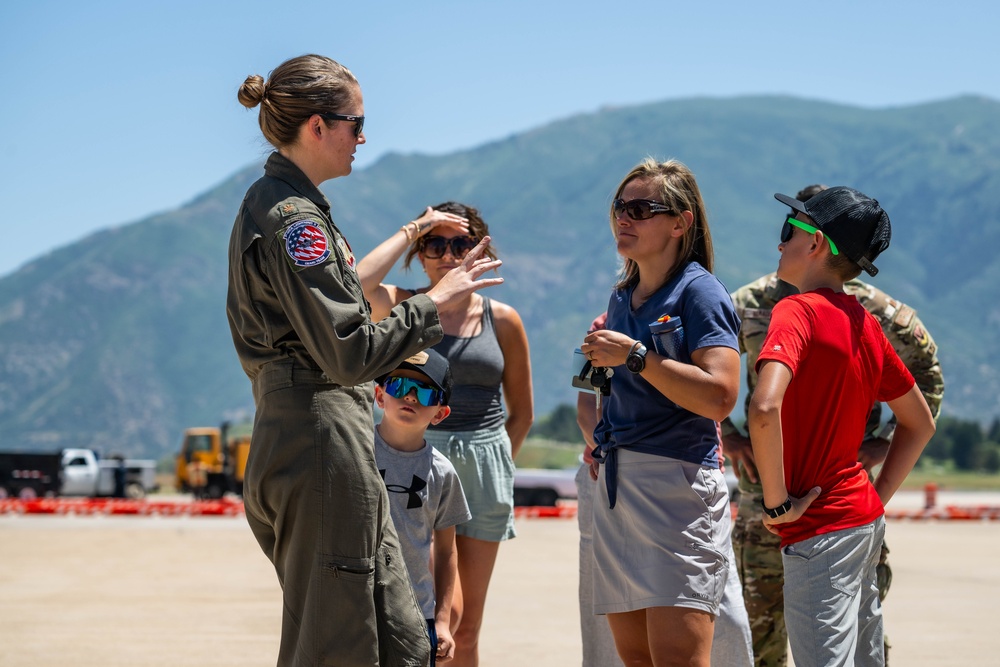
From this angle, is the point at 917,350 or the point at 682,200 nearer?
the point at 682,200

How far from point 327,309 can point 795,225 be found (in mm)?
1919

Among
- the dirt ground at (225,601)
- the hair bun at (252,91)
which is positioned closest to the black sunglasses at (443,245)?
the hair bun at (252,91)

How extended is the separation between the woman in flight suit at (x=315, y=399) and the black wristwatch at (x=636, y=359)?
72 centimetres

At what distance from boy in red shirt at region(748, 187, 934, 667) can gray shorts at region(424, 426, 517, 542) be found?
156 centimetres

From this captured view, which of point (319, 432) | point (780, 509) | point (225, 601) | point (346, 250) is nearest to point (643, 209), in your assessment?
point (780, 509)

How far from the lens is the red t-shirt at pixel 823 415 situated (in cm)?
380

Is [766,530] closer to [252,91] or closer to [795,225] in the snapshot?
[795,225]

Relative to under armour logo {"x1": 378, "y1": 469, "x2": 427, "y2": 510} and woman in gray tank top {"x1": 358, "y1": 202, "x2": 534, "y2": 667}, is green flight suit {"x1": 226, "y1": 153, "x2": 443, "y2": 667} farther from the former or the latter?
woman in gray tank top {"x1": 358, "y1": 202, "x2": 534, "y2": 667}

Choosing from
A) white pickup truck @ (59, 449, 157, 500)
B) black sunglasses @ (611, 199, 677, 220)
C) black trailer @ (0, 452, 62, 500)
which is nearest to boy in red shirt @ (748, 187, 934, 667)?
black sunglasses @ (611, 199, 677, 220)

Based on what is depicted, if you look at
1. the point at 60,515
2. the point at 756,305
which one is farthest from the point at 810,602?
the point at 60,515

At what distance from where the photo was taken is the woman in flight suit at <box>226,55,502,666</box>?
309 cm

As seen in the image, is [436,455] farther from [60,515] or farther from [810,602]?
[60,515]

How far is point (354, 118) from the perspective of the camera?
11.1 ft

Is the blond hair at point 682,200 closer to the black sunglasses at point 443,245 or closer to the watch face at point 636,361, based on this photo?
the watch face at point 636,361
